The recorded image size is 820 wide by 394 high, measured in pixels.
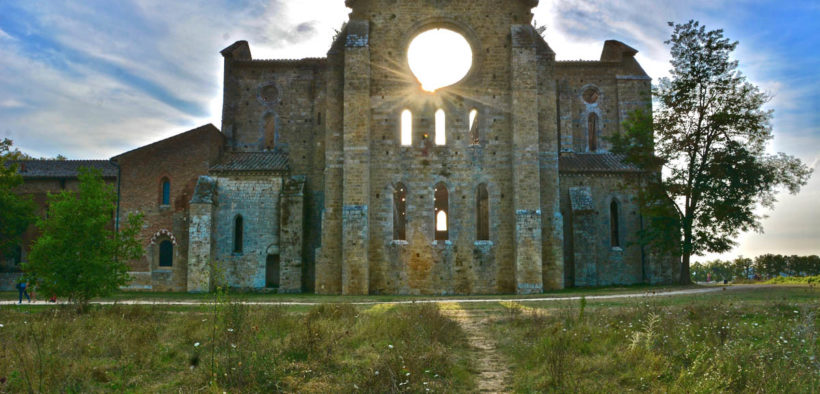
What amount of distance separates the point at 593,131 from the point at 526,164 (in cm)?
978

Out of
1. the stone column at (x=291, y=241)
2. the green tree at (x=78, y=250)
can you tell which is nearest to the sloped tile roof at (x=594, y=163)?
the stone column at (x=291, y=241)

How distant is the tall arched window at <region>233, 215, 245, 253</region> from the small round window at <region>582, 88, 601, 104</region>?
1994 cm

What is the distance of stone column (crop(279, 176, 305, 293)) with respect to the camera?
26.0m

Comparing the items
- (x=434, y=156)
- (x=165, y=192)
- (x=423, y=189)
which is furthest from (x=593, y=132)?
(x=165, y=192)

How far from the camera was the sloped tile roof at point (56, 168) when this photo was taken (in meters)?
31.5

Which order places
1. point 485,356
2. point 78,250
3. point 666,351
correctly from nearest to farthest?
point 666,351 < point 485,356 < point 78,250

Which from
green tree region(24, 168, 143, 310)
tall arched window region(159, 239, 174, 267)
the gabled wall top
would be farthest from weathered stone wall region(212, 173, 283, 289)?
green tree region(24, 168, 143, 310)

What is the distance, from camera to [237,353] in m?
8.66

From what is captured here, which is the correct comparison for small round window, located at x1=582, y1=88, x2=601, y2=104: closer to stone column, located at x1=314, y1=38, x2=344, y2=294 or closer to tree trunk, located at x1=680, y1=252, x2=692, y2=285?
tree trunk, located at x1=680, y1=252, x2=692, y2=285

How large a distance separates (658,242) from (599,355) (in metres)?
18.3

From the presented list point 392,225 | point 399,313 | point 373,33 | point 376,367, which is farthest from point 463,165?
point 376,367

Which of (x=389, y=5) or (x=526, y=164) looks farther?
(x=389, y=5)

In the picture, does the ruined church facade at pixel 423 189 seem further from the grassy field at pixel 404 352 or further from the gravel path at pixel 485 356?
the grassy field at pixel 404 352

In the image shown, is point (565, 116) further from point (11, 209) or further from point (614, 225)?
point (11, 209)
